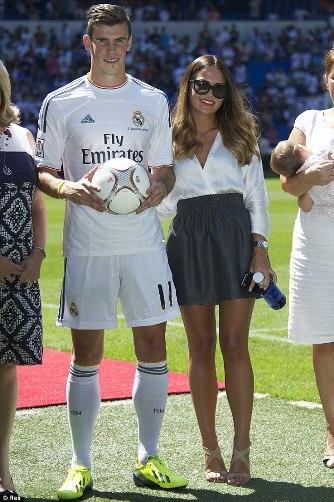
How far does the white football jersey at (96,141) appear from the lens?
18.1 feet

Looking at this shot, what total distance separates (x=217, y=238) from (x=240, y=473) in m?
1.20

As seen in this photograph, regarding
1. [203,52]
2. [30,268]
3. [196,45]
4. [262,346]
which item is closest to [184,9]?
[196,45]

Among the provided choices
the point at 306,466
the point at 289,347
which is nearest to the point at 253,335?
the point at 289,347

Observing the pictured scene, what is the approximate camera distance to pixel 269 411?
7.26 m

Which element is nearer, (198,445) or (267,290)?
(267,290)

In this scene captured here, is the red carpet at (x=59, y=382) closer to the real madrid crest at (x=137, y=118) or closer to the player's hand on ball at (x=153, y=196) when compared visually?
the player's hand on ball at (x=153, y=196)

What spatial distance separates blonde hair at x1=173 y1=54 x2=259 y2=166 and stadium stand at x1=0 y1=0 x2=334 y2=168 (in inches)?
1164

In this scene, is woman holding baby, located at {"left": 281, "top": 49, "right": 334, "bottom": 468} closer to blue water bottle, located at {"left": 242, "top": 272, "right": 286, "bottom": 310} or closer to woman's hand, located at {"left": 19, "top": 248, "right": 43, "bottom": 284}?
blue water bottle, located at {"left": 242, "top": 272, "right": 286, "bottom": 310}

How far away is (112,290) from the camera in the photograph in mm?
5547

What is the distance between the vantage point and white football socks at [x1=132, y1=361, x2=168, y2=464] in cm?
570

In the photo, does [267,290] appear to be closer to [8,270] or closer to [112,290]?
[112,290]

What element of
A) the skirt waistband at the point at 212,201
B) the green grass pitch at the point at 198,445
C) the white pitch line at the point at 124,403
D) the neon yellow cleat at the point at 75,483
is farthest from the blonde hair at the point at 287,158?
the white pitch line at the point at 124,403

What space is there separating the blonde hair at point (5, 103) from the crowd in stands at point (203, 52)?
29790mm

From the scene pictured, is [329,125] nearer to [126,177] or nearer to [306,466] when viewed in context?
[126,177]
